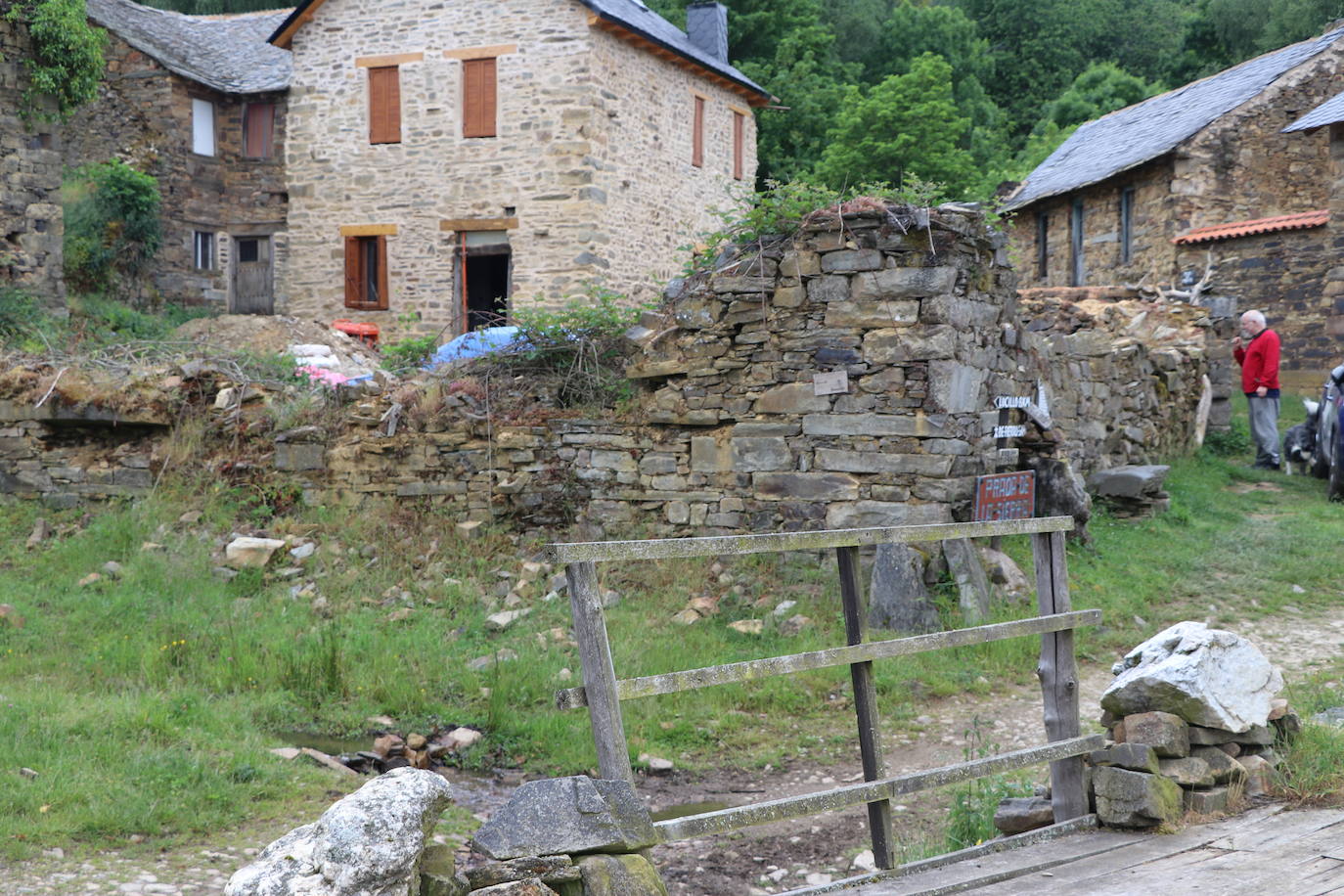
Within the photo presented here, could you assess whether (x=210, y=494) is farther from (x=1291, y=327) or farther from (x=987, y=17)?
(x=987, y=17)

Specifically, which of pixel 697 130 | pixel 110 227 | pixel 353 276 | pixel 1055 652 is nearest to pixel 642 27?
pixel 697 130

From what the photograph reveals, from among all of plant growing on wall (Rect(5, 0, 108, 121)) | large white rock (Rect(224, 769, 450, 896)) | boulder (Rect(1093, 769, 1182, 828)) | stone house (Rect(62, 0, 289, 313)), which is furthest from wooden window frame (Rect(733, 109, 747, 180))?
large white rock (Rect(224, 769, 450, 896))

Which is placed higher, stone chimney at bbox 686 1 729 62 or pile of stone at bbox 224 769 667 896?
stone chimney at bbox 686 1 729 62

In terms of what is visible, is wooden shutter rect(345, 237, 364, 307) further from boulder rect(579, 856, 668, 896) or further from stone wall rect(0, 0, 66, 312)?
boulder rect(579, 856, 668, 896)

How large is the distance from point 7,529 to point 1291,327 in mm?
18484

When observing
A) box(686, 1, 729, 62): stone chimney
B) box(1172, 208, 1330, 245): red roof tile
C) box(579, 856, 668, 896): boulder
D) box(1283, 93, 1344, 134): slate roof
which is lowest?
box(579, 856, 668, 896): boulder

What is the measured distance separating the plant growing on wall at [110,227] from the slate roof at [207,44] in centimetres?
248

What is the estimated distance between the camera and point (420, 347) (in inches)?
483

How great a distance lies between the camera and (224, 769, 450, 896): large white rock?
2.94 meters

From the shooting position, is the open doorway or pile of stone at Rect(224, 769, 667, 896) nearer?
pile of stone at Rect(224, 769, 667, 896)

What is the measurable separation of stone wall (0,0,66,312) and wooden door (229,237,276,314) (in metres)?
5.95

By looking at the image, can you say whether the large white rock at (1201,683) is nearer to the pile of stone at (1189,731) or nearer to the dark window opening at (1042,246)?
the pile of stone at (1189,731)

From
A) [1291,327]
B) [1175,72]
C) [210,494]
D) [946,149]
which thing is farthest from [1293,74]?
[210,494]

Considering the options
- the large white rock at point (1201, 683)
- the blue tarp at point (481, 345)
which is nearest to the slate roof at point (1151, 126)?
the blue tarp at point (481, 345)
